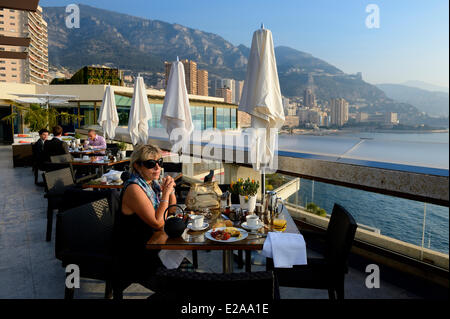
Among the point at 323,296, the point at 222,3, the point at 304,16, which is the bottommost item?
the point at 323,296

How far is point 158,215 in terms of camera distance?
2.21 m

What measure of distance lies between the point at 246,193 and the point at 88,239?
4.21 feet

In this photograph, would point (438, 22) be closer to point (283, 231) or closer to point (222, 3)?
point (283, 231)

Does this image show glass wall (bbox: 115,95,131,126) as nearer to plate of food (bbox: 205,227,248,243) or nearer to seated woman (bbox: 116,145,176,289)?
seated woman (bbox: 116,145,176,289)

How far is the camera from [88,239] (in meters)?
2.33

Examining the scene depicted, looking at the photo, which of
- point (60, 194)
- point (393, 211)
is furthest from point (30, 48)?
point (393, 211)

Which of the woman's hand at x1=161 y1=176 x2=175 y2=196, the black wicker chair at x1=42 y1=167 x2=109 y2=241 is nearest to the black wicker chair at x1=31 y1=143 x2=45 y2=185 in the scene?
the black wicker chair at x1=42 y1=167 x2=109 y2=241

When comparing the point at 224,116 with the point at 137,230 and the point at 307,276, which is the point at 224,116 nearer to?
the point at 137,230

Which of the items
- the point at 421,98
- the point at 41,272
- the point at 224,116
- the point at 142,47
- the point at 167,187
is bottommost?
the point at 41,272

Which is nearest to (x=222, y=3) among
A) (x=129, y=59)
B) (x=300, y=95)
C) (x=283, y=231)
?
(x=300, y=95)

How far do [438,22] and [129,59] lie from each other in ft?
177

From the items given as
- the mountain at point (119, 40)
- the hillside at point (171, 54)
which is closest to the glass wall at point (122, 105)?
the hillside at point (171, 54)

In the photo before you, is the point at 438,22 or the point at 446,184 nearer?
the point at 446,184

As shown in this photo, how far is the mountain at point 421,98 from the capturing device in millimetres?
3701
